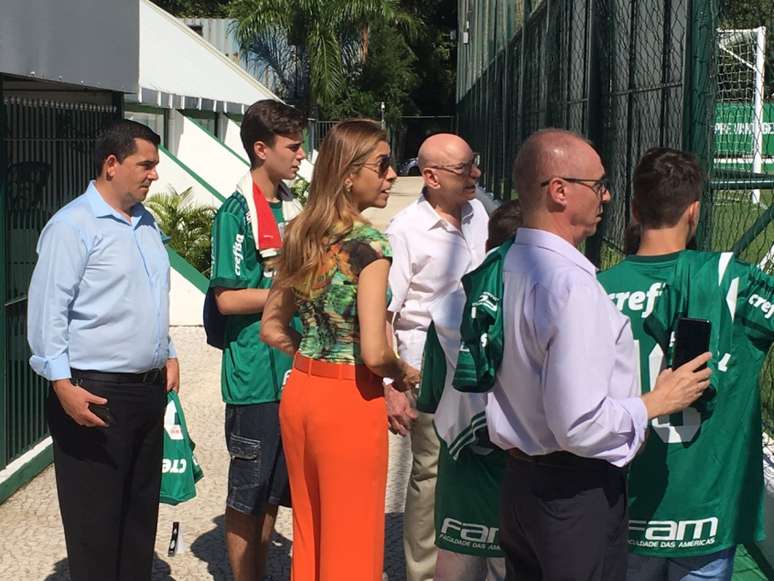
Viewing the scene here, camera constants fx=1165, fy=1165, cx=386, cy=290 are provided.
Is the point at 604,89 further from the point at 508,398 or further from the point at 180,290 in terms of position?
the point at 180,290

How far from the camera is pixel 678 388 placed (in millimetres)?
2922

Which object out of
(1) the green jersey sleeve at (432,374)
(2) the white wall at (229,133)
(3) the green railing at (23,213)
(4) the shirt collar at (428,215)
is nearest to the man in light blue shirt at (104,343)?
(4) the shirt collar at (428,215)

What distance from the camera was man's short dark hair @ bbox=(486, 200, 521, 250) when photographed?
383 centimetres

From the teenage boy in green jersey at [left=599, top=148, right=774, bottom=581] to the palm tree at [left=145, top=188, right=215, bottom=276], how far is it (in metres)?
10.6

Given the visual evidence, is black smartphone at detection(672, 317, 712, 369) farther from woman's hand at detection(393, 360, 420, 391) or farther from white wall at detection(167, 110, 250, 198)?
white wall at detection(167, 110, 250, 198)

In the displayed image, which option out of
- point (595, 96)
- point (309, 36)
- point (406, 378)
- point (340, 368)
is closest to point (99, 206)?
point (340, 368)

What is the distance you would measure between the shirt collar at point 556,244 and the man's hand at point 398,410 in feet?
4.13

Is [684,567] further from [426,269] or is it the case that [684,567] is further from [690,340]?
[426,269]

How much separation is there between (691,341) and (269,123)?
2.24 meters

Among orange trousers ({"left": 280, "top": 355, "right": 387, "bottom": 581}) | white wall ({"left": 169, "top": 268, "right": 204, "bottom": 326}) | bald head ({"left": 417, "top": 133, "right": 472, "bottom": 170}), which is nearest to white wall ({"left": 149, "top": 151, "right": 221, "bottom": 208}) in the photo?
white wall ({"left": 169, "top": 268, "right": 204, "bottom": 326})

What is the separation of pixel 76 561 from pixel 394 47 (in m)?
41.5

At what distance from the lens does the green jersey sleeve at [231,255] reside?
4.56 metres

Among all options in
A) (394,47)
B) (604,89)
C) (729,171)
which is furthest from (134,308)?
(394,47)

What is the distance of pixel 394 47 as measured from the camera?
44688 mm
